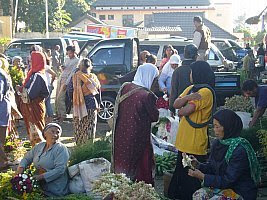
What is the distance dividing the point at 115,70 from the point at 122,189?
8.28m

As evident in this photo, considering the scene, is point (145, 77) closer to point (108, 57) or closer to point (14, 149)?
point (14, 149)

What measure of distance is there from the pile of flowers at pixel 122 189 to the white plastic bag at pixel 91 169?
1127mm

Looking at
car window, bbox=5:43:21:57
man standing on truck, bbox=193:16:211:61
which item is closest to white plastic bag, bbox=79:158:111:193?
man standing on truck, bbox=193:16:211:61

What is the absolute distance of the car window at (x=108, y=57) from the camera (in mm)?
13250

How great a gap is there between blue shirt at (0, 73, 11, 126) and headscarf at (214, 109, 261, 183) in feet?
14.3

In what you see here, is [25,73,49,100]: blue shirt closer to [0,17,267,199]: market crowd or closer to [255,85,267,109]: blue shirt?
[0,17,267,199]: market crowd

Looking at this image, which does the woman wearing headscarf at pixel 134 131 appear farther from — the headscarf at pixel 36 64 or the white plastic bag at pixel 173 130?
the headscarf at pixel 36 64

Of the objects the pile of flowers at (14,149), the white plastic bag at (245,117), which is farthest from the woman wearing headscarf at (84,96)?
the white plastic bag at (245,117)

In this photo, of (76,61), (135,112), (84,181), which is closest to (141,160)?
(135,112)

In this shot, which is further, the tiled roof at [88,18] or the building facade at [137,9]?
the building facade at [137,9]

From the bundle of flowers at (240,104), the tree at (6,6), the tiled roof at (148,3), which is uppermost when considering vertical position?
the tiled roof at (148,3)

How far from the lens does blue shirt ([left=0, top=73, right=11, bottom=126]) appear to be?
8453 mm

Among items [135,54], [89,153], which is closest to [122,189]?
[89,153]

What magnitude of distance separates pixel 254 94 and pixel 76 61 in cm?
506
